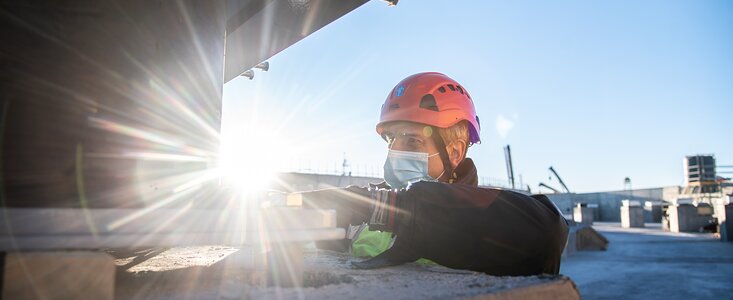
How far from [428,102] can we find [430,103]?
0.02m

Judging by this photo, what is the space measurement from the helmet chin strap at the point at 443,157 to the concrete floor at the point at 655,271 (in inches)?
233

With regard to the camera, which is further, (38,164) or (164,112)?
(164,112)

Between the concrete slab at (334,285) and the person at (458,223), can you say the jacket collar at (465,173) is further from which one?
the concrete slab at (334,285)

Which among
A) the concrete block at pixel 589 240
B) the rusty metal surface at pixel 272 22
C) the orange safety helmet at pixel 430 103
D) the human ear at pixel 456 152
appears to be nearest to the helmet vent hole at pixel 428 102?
the orange safety helmet at pixel 430 103

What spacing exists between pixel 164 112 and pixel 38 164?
1.28ft

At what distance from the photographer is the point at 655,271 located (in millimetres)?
9773

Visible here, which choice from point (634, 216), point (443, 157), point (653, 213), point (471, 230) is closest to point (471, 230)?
point (471, 230)

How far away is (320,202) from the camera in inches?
67.1

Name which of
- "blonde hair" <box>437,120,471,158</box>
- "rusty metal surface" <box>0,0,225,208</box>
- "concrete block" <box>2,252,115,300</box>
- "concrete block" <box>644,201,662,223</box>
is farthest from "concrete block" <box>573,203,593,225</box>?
"concrete block" <box>2,252,115,300</box>

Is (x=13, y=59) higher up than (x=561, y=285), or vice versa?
(x=13, y=59)

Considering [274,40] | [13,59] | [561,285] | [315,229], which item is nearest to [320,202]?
[315,229]

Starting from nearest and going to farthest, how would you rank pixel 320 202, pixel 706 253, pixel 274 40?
pixel 320 202, pixel 274 40, pixel 706 253

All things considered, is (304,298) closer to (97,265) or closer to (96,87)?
(97,265)

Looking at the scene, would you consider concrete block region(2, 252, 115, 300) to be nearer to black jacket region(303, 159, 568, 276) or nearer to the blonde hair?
black jacket region(303, 159, 568, 276)
